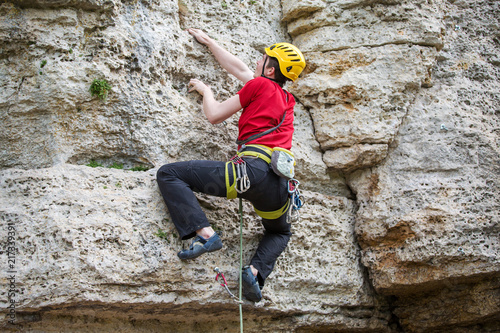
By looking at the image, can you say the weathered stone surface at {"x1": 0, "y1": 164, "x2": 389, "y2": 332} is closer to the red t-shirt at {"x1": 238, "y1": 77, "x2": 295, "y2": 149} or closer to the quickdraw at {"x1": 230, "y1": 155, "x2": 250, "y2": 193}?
the quickdraw at {"x1": 230, "y1": 155, "x2": 250, "y2": 193}

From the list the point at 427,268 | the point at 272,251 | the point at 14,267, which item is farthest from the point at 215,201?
the point at 427,268

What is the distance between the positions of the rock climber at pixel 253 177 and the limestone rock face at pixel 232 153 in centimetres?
22

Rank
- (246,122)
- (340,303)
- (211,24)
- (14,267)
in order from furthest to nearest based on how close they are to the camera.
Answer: (211,24) → (340,303) → (246,122) → (14,267)

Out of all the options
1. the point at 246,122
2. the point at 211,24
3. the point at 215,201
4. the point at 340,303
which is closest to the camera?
the point at 246,122

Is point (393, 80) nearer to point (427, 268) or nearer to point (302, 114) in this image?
point (302, 114)

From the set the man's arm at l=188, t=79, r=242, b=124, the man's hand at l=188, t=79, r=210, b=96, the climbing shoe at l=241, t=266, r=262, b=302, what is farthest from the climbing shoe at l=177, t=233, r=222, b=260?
the man's hand at l=188, t=79, r=210, b=96

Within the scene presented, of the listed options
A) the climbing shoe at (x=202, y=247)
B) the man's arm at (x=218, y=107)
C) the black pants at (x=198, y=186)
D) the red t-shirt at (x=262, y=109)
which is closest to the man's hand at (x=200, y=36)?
the man's arm at (x=218, y=107)

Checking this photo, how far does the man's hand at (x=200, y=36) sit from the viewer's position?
4.57 metres

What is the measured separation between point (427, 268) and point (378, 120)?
56.9 inches

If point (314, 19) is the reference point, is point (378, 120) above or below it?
below

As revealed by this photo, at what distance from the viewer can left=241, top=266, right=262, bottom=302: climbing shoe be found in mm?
3836

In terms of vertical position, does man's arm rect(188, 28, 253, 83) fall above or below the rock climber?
above

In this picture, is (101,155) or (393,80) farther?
(393,80)

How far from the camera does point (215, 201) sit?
13.6 feet
